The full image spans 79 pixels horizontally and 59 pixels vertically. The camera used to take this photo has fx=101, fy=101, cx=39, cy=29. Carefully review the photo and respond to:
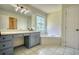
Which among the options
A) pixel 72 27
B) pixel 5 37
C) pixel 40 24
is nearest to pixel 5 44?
pixel 5 37

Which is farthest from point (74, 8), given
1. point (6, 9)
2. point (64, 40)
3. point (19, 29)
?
point (6, 9)

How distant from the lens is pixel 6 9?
2240mm

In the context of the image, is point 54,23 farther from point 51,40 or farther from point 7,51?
point 7,51

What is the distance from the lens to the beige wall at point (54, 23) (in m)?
2.74

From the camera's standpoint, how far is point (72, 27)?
3027mm

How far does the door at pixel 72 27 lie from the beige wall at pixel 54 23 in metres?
0.27

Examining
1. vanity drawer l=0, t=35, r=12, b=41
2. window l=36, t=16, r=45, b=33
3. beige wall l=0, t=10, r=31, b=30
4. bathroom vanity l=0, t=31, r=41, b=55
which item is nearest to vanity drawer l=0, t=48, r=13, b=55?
bathroom vanity l=0, t=31, r=41, b=55

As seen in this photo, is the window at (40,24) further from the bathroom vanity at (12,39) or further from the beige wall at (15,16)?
the beige wall at (15,16)

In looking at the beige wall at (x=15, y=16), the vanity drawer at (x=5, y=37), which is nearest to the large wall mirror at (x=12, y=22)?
the beige wall at (x=15, y=16)

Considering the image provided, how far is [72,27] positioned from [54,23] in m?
0.58

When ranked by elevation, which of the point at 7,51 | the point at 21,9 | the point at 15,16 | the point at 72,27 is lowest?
the point at 7,51

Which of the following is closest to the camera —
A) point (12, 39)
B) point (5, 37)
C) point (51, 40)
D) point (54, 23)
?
point (5, 37)

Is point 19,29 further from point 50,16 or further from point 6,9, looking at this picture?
point 50,16

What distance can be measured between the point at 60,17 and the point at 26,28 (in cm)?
118
